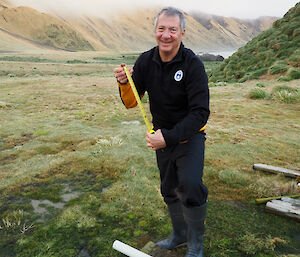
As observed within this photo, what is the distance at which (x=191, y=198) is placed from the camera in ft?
9.59

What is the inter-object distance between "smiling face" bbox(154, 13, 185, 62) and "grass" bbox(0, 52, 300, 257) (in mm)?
2644

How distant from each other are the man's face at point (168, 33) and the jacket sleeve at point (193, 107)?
317 millimetres

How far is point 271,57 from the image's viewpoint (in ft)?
66.5

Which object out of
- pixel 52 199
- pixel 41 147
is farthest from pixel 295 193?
pixel 41 147

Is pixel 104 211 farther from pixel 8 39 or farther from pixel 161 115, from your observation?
pixel 8 39

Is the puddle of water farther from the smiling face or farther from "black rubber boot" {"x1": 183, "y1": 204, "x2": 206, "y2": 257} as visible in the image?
the smiling face

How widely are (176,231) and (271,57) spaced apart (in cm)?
2050

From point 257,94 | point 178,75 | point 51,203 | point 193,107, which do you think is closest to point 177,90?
point 178,75

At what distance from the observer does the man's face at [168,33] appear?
2.73 metres

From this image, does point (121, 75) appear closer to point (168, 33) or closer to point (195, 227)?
point (168, 33)

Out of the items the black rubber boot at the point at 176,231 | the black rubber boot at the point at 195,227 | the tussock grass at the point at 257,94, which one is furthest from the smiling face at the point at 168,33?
the tussock grass at the point at 257,94

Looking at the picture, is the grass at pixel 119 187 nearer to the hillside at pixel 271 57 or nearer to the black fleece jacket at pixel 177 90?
the black fleece jacket at pixel 177 90

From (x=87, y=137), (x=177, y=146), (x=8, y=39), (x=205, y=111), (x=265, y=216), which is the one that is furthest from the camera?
(x=8, y=39)

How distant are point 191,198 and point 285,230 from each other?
6.23 ft
